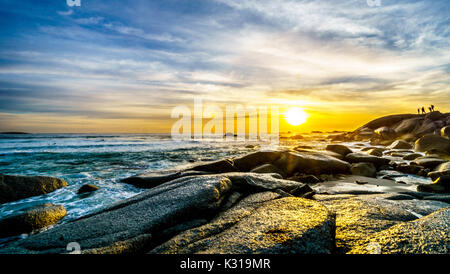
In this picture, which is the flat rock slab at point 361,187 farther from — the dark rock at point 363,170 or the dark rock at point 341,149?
the dark rock at point 341,149

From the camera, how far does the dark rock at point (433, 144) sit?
13.9 meters

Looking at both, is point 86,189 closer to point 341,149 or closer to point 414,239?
point 414,239

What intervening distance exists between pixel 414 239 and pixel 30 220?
22.1 ft

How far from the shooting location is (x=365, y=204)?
148 inches

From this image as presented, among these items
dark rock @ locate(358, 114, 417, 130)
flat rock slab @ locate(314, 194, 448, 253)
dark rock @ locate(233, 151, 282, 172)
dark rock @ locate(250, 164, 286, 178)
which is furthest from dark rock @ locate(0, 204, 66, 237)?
dark rock @ locate(358, 114, 417, 130)

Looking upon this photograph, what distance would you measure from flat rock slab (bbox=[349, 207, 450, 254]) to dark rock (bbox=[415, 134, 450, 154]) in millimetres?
15975

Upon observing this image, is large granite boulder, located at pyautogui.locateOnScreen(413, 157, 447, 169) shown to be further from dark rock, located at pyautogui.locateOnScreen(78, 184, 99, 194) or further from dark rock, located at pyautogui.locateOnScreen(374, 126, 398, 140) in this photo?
dark rock, located at pyautogui.locateOnScreen(374, 126, 398, 140)

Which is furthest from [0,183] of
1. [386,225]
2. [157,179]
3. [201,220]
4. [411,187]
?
[411,187]

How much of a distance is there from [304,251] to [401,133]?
128 feet

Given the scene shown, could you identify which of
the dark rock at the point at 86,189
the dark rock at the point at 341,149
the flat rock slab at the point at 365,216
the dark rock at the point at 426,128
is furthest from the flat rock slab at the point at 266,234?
the dark rock at the point at 426,128

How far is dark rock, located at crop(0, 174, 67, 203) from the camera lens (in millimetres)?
6426

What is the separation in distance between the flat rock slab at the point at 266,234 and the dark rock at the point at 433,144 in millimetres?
16557
